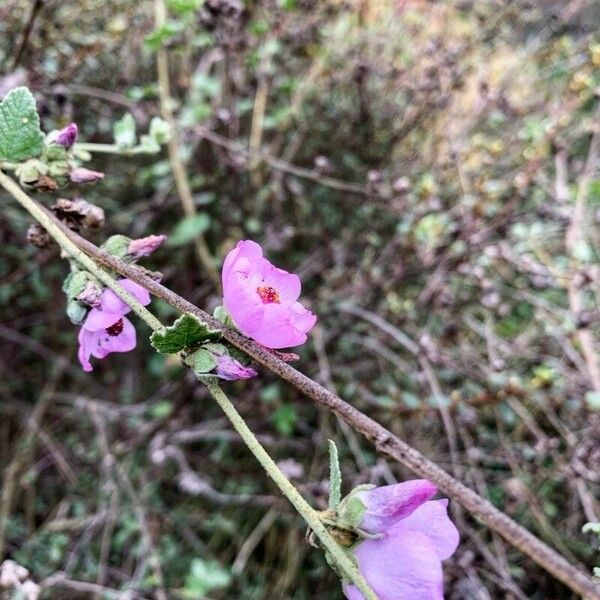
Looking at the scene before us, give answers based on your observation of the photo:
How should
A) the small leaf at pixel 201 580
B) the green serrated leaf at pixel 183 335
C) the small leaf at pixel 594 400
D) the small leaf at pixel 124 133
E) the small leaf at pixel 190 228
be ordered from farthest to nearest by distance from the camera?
the small leaf at pixel 190 228, the small leaf at pixel 201 580, the small leaf at pixel 594 400, the small leaf at pixel 124 133, the green serrated leaf at pixel 183 335

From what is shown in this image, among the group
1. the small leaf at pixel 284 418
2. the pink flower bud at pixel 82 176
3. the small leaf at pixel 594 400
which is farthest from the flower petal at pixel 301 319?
the small leaf at pixel 284 418

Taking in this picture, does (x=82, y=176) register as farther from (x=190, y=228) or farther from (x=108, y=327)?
(x=190, y=228)

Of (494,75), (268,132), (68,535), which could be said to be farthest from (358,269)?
(494,75)

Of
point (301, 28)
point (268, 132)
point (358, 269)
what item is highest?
point (301, 28)

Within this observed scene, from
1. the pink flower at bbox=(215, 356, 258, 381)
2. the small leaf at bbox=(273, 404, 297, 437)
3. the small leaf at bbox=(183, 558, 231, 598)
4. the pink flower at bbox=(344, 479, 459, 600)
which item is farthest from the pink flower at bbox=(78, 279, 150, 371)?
the small leaf at bbox=(273, 404, 297, 437)

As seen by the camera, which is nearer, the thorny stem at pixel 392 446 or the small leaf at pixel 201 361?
the thorny stem at pixel 392 446

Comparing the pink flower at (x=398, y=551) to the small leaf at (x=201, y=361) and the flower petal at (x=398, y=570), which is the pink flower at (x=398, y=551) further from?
the small leaf at (x=201, y=361)

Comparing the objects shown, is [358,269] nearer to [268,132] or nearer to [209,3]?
[268,132]
